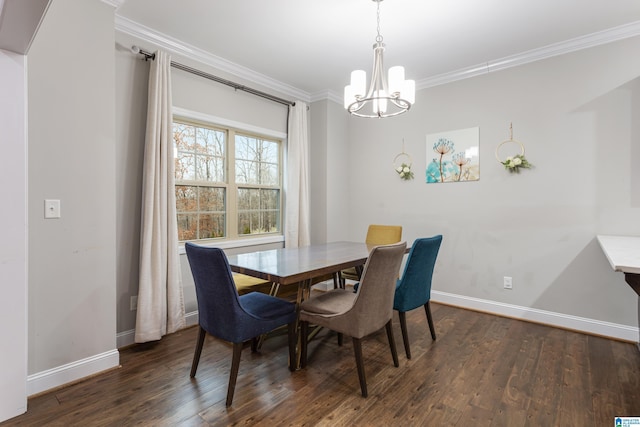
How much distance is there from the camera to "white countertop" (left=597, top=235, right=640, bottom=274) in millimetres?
1564

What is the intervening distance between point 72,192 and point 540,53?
4.06m

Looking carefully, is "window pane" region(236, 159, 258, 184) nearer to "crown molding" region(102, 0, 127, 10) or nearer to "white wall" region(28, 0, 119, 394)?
"white wall" region(28, 0, 119, 394)

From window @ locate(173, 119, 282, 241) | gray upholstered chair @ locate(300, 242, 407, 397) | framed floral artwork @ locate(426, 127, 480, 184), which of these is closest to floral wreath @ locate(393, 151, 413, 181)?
framed floral artwork @ locate(426, 127, 480, 184)

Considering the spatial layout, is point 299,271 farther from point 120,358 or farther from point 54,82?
point 54,82

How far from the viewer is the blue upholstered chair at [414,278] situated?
2.37 meters

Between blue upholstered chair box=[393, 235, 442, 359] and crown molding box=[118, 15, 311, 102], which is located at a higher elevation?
crown molding box=[118, 15, 311, 102]

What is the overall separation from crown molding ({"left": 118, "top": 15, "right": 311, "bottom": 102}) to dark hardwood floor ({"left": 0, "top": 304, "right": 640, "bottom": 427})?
2557 millimetres

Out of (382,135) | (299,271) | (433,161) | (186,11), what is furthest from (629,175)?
(186,11)

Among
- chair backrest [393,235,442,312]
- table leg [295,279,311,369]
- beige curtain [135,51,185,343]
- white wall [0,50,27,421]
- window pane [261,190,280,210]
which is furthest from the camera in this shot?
window pane [261,190,280,210]

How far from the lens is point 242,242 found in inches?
139

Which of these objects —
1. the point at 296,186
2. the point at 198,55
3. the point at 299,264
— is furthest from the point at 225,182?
the point at 299,264

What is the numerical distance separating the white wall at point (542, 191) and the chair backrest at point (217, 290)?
271cm

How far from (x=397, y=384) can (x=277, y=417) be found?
79 cm

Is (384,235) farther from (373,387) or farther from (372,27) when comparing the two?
(372,27)
